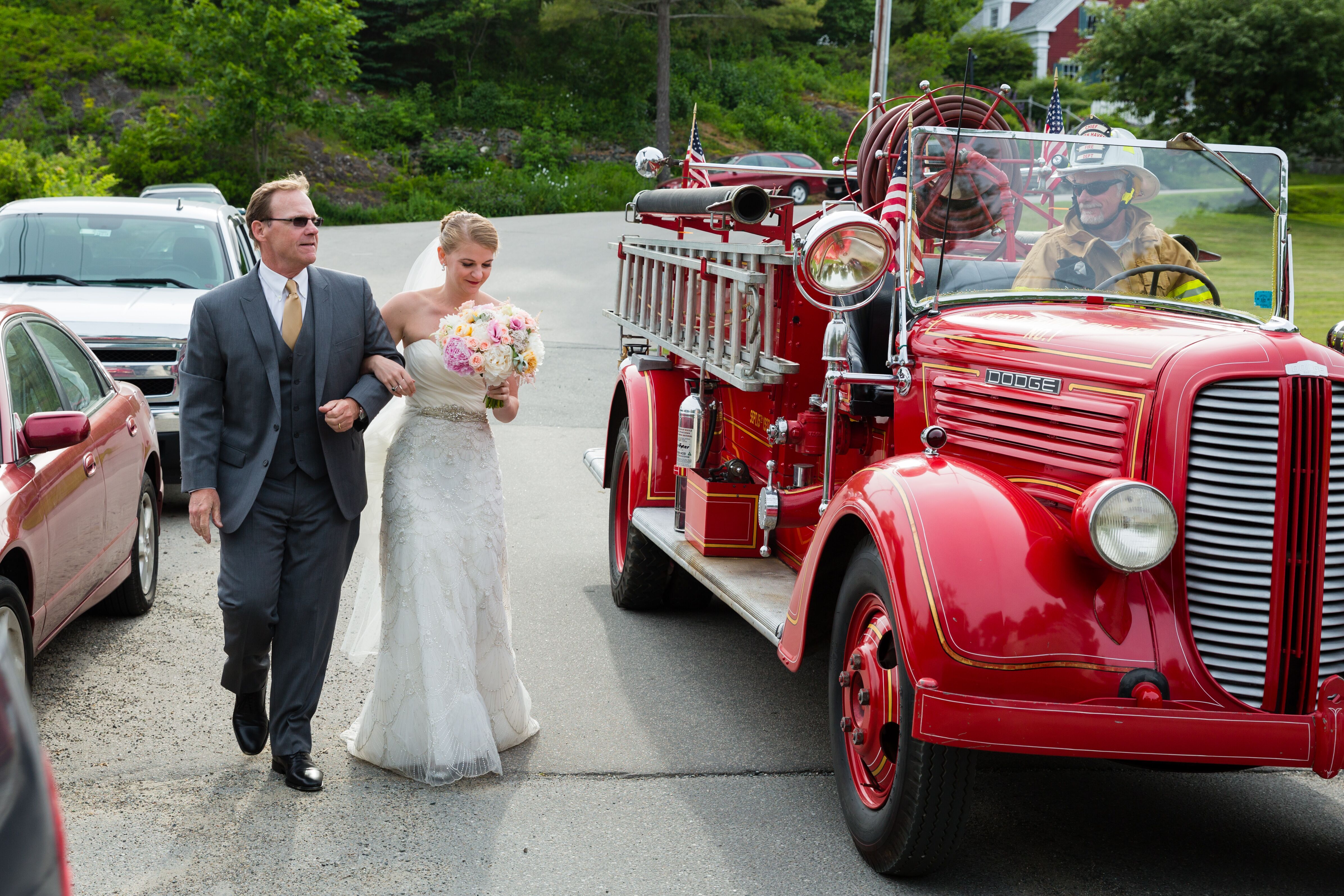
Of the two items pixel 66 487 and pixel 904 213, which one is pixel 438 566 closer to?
pixel 66 487

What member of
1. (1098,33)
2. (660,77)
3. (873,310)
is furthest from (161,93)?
(873,310)

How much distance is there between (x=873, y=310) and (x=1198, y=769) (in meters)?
2.32

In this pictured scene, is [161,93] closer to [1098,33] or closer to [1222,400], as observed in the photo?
[1098,33]

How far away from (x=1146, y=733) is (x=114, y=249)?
8.61 meters

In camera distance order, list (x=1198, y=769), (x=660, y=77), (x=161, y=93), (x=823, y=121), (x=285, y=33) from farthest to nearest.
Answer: (x=823, y=121) → (x=660, y=77) → (x=161, y=93) → (x=285, y=33) → (x=1198, y=769)

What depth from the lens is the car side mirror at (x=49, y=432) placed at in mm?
4910

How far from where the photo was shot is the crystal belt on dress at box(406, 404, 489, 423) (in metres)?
5.06

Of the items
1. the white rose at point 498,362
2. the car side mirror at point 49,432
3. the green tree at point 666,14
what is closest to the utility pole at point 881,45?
the white rose at point 498,362

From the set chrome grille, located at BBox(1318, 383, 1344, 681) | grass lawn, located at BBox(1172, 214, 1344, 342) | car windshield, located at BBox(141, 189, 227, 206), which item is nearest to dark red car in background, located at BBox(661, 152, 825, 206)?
grass lawn, located at BBox(1172, 214, 1344, 342)

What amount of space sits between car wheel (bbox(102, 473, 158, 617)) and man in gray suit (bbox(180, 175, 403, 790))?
2043 mm

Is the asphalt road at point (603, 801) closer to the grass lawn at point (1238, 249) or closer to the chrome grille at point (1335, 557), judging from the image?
the chrome grille at point (1335, 557)

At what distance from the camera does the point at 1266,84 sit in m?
34.6

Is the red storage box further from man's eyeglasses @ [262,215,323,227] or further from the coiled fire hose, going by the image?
man's eyeglasses @ [262,215,323,227]

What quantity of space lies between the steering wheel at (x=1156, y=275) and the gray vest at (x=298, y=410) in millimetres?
2861
